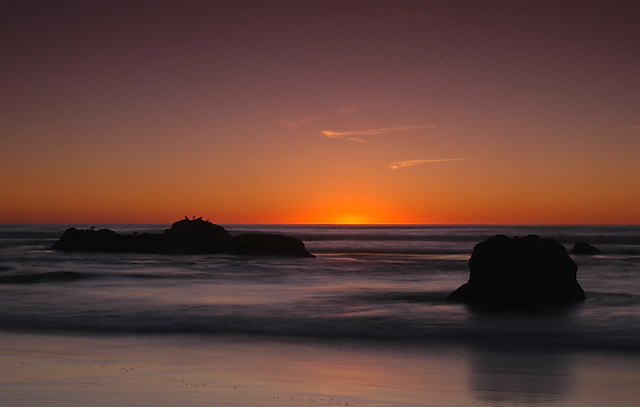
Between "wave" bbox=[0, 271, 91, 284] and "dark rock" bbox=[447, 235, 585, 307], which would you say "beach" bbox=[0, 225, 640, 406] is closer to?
"dark rock" bbox=[447, 235, 585, 307]

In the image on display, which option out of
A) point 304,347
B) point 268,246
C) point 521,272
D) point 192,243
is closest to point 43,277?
point 192,243

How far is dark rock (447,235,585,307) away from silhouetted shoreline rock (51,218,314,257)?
977 inches

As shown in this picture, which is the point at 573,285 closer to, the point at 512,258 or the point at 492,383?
the point at 512,258

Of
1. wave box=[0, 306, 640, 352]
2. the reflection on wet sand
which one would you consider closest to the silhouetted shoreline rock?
wave box=[0, 306, 640, 352]

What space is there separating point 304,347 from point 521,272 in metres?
6.70

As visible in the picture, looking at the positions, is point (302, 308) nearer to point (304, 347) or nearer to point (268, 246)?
point (304, 347)

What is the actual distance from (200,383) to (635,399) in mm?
5609

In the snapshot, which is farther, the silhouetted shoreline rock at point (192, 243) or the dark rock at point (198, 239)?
the dark rock at point (198, 239)

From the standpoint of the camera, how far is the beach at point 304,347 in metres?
7.03

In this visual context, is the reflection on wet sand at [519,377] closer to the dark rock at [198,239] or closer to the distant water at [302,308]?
the distant water at [302,308]

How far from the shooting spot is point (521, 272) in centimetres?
1434

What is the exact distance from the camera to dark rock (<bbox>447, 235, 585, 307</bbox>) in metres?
14.2

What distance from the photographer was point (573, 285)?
49.9ft

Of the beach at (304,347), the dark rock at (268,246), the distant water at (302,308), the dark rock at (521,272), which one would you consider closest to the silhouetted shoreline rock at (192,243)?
the dark rock at (268,246)
